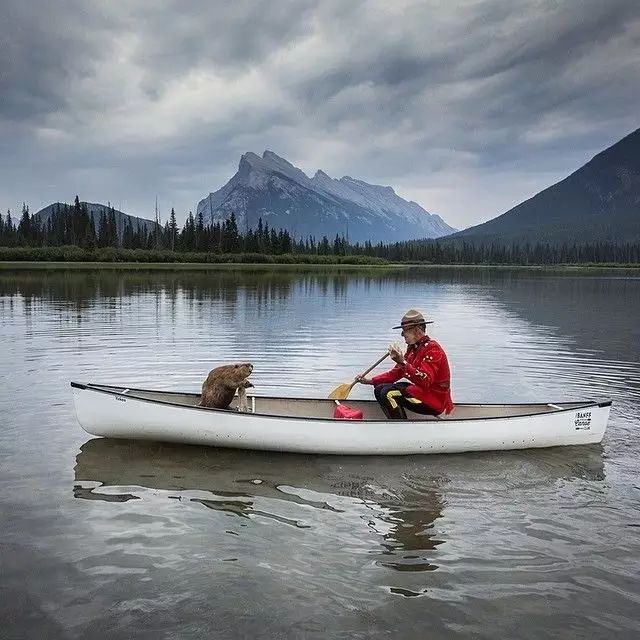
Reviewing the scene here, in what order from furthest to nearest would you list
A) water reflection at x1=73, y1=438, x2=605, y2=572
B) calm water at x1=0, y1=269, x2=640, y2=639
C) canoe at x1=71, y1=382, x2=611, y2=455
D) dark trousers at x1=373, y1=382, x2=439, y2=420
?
1. dark trousers at x1=373, y1=382, x2=439, y2=420
2. canoe at x1=71, y1=382, x2=611, y2=455
3. water reflection at x1=73, y1=438, x2=605, y2=572
4. calm water at x1=0, y1=269, x2=640, y2=639

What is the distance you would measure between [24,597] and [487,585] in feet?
15.2

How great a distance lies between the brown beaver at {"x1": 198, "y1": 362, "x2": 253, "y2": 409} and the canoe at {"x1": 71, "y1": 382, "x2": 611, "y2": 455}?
39 centimetres

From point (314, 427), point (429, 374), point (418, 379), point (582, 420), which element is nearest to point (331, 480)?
point (314, 427)

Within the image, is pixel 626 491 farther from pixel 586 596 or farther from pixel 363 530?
pixel 363 530

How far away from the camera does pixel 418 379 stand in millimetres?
10406

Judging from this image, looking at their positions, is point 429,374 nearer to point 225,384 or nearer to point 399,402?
point 399,402

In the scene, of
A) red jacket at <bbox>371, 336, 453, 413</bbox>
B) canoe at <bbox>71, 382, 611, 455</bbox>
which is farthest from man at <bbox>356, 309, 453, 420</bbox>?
canoe at <bbox>71, 382, 611, 455</bbox>

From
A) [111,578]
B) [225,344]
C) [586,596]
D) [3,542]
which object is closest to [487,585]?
[586,596]

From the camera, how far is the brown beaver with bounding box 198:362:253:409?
10.1 m

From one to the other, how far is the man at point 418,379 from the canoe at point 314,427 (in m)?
0.42

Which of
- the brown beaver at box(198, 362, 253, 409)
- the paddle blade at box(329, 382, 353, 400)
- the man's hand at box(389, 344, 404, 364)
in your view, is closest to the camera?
the brown beaver at box(198, 362, 253, 409)

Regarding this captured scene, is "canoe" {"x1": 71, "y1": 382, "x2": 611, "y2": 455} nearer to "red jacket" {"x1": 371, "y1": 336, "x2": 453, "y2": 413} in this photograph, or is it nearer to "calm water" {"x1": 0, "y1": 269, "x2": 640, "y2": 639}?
"calm water" {"x1": 0, "y1": 269, "x2": 640, "y2": 639}

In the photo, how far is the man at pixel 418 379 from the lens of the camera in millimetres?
10320

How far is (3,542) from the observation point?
22.5 feet
